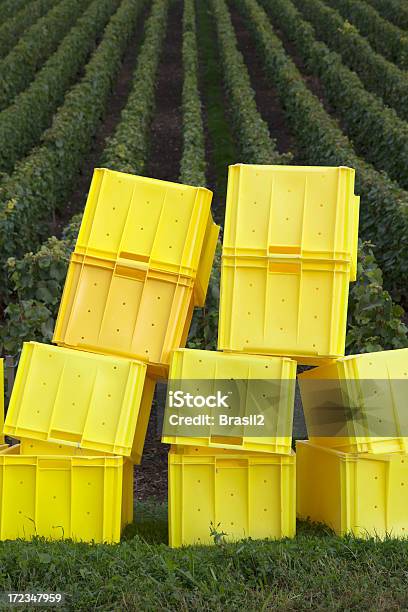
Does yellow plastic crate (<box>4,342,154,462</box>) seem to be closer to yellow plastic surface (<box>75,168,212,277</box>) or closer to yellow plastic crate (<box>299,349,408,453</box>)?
yellow plastic surface (<box>75,168,212,277</box>)

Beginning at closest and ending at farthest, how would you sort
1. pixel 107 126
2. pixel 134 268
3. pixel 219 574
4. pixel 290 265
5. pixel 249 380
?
pixel 219 574, pixel 249 380, pixel 290 265, pixel 134 268, pixel 107 126

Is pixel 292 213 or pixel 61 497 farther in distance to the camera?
pixel 292 213

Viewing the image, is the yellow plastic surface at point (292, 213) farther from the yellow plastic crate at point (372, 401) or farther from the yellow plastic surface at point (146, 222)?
the yellow plastic crate at point (372, 401)

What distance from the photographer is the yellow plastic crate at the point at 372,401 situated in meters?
5.54

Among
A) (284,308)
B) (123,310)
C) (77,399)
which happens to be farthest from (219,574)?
(123,310)

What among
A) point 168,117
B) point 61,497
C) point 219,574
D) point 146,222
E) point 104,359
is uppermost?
point 168,117

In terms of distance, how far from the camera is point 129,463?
6.06 meters

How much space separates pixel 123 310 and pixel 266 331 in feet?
3.14

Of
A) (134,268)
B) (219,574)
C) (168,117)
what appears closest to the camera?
(219,574)

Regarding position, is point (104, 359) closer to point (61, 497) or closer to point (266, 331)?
point (61, 497)

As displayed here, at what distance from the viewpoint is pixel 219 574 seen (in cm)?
500

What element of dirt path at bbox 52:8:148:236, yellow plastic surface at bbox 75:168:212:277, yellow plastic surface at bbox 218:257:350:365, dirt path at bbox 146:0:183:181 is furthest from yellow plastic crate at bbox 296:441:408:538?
dirt path at bbox 146:0:183:181

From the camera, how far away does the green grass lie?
4812 mm

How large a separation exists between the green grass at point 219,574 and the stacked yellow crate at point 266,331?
0.31 meters
